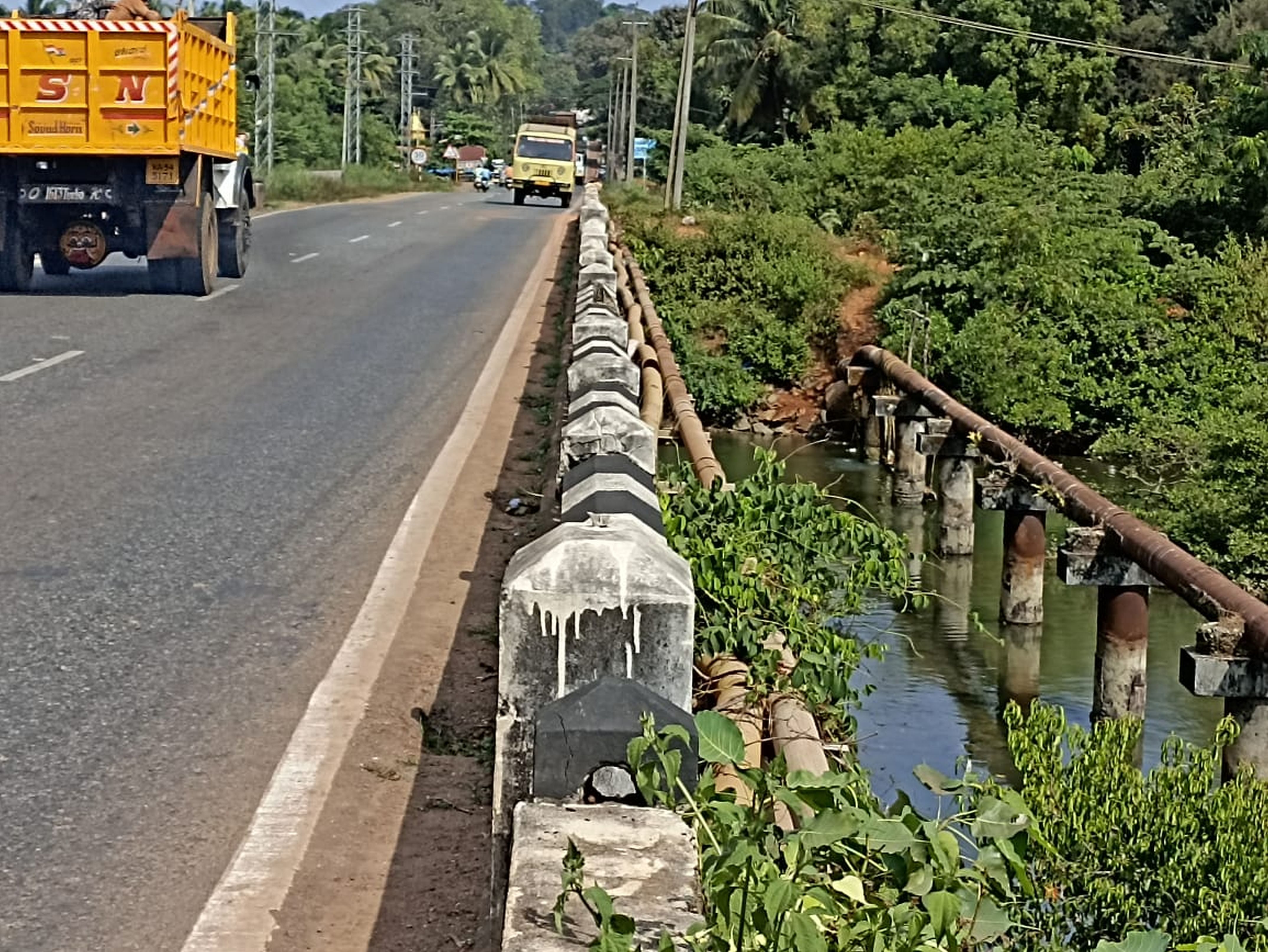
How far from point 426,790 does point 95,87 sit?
13187mm

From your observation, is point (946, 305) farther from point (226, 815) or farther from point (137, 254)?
point (226, 815)

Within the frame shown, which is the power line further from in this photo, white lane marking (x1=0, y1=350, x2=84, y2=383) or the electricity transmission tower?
the electricity transmission tower

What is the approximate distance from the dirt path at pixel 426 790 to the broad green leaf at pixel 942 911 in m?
1.16

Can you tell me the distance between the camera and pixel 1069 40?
42156mm

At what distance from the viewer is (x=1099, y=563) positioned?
11.0 meters

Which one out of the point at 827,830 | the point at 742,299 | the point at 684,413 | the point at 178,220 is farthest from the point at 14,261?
the point at 827,830

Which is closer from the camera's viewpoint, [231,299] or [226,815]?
[226,815]

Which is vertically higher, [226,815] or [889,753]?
[226,815]

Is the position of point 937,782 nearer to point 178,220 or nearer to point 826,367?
point 178,220

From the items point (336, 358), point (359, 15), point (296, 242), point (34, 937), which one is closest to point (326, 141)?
point (359, 15)

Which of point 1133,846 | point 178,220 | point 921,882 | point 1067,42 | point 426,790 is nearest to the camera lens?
point 921,882

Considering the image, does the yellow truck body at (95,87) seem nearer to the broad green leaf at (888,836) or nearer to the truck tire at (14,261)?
the truck tire at (14,261)

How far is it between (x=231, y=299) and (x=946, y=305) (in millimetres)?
8778

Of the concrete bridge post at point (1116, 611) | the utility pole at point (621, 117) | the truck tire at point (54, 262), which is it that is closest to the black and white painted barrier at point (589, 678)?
the concrete bridge post at point (1116, 611)
